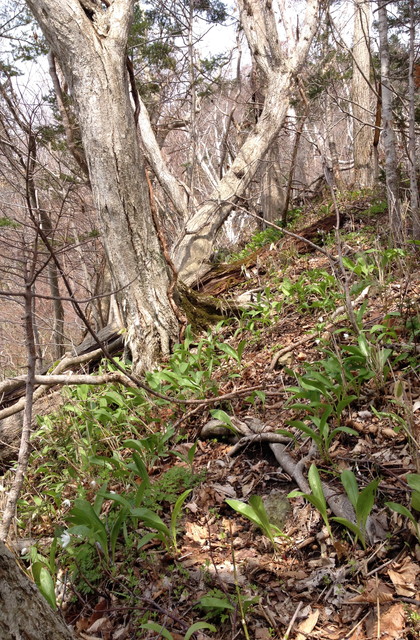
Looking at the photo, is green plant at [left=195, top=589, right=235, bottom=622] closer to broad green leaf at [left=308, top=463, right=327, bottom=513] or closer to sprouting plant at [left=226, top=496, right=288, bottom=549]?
sprouting plant at [left=226, top=496, right=288, bottom=549]

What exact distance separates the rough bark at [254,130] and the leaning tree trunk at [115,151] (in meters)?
1.71

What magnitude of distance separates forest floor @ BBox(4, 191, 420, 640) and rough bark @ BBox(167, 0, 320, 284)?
211 centimetres

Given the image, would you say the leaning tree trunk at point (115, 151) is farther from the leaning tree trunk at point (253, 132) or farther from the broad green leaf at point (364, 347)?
the broad green leaf at point (364, 347)

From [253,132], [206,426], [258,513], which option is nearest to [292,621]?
[258,513]

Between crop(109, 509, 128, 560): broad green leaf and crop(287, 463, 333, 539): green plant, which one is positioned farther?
crop(109, 509, 128, 560): broad green leaf

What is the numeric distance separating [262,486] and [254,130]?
5741mm

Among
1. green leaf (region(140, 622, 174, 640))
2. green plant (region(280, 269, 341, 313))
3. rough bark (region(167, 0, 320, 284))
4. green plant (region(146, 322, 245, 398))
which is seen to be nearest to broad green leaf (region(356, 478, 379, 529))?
green leaf (region(140, 622, 174, 640))

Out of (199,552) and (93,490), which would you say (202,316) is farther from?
(199,552)

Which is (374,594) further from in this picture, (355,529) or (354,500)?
(354,500)

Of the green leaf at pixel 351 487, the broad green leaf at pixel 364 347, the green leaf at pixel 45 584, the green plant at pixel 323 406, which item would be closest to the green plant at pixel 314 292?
the broad green leaf at pixel 364 347

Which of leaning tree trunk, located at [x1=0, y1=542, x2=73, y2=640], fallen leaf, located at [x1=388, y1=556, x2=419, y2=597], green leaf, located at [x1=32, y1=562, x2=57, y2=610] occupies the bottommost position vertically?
fallen leaf, located at [x1=388, y1=556, x2=419, y2=597]

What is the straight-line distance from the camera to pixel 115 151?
398cm

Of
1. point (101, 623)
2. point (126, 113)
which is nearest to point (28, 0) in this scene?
point (126, 113)

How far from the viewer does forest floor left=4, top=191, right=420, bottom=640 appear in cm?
168
